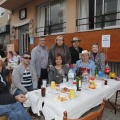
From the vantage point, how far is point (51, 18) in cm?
936

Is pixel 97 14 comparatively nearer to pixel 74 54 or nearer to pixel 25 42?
pixel 74 54

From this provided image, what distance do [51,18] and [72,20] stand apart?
2037mm

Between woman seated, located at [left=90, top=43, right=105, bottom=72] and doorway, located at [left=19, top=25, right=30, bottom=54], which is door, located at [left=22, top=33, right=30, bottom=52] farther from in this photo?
woman seated, located at [left=90, top=43, right=105, bottom=72]

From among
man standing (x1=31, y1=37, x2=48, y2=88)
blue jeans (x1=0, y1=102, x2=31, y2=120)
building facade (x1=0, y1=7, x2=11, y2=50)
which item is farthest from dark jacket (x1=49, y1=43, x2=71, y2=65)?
building facade (x1=0, y1=7, x2=11, y2=50)

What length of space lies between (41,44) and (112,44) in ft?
9.31

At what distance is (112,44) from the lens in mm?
6168

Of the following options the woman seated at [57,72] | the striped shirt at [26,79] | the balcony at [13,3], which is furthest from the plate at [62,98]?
the balcony at [13,3]

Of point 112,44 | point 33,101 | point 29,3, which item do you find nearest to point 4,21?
point 29,3

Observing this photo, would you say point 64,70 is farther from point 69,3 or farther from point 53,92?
point 69,3

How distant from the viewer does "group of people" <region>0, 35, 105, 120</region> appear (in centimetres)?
262

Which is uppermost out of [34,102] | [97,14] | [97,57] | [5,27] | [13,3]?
[13,3]

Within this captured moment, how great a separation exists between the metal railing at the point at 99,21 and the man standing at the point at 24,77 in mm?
3978

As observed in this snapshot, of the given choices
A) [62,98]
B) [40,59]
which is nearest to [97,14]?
[40,59]

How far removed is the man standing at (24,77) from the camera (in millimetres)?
3541
